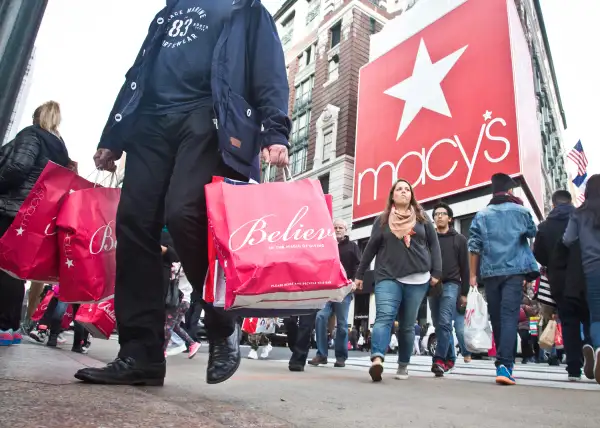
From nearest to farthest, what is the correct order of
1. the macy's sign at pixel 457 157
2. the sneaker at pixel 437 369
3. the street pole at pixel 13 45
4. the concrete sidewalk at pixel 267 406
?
the street pole at pixel 13 45 → the concrete sidewalk at pixel 267 406 → the sneaker at pixel 437 369 → the macy's sign at pixel 457 157

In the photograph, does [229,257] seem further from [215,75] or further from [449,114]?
[449,114]

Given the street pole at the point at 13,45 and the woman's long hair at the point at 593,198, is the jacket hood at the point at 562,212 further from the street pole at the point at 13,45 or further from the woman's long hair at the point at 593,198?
the street pole at the point at 13,45

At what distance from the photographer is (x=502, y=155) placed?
19.8 meters

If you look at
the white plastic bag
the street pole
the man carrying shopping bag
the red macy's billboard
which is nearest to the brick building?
the red macy's billboard

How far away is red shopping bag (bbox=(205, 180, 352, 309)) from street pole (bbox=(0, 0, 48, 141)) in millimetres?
883

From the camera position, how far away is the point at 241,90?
91.7 inches

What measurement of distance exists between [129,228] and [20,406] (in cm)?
107

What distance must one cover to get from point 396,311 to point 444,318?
3.68 ft

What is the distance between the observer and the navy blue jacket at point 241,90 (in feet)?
7.09

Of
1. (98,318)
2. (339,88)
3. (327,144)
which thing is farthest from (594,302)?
(339,88)

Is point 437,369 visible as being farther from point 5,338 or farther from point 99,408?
point 99,408

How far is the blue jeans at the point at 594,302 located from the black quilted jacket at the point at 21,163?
4.42 meters

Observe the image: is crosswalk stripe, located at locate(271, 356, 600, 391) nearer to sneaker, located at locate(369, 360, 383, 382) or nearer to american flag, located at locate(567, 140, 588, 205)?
sneaker, located at locate(369, 360, 383, 382)

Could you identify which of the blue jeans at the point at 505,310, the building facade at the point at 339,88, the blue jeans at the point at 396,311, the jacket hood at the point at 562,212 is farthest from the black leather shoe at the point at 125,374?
the building facade at the point at 339,88
